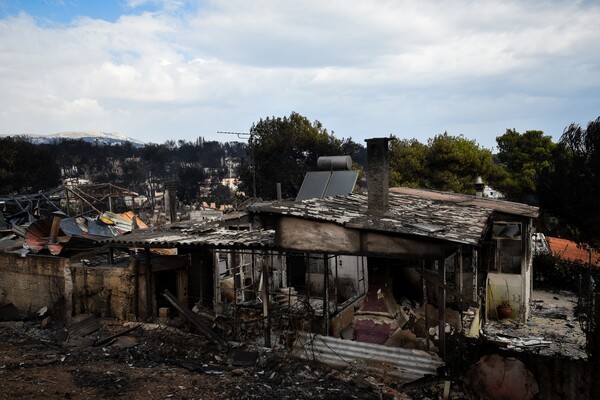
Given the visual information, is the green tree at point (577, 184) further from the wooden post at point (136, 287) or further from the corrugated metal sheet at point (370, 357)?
the wooden post at point (136, 287)

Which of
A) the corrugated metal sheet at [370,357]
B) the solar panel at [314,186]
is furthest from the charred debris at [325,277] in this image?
the solar panel at [314,186]

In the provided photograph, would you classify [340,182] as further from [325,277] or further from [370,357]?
[370,357]

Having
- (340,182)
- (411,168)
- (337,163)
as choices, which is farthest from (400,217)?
(411,168)

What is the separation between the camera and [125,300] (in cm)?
1169

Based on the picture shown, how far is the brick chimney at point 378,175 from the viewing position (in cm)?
916

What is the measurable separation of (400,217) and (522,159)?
2415 cm

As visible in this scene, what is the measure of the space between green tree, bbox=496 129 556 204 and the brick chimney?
1887 cm

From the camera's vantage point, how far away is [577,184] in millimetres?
19141

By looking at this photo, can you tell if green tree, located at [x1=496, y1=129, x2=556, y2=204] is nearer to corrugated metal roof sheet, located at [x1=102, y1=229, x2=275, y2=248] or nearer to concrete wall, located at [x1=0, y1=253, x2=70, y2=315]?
corrugated metal roof sheet, located at [x1=102, y1=229, x2=275, y2=248]

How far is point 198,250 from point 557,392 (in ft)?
31.3

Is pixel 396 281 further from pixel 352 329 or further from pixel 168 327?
pixel 168 327

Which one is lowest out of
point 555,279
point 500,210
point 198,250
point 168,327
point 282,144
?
point 555,279

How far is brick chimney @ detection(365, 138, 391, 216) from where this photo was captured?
30.1 ft

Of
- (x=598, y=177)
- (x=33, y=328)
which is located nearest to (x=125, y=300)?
(x=33, y=328)
